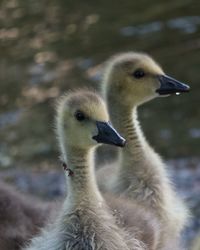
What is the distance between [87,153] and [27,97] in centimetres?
522

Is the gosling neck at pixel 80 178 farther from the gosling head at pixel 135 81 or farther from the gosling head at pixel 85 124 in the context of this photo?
the gosling head at pixel 135 81

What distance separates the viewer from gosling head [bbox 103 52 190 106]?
521 centimetres

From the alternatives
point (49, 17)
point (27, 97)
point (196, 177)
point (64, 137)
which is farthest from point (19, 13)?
point (64, 137)

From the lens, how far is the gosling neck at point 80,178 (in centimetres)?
429

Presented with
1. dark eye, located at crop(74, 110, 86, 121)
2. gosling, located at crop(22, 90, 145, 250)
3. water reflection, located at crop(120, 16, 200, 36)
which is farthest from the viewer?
water reflection, located at crop(120, 16, 200, 36)

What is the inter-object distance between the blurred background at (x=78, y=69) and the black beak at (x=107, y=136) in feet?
7.91

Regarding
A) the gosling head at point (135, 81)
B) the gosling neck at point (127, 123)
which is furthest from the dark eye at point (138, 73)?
the gosling neck at point (127, 123)

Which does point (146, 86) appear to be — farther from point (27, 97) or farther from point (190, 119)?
point (27, 97)

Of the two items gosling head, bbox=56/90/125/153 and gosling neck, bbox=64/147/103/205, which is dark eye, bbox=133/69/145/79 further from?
gosling neck, bbox=64/147/103/205

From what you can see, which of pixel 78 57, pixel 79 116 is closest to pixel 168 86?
pixel 79 116

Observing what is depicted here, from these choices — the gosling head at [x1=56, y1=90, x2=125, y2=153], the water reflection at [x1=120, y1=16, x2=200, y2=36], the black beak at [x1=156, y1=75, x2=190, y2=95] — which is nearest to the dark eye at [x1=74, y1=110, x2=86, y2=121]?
the gosling head at [x1=56, y1=90, x2=125, y2=153]

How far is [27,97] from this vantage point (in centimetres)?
952

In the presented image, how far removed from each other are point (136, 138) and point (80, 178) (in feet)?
3.09

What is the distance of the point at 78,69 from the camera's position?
10.1 meters
